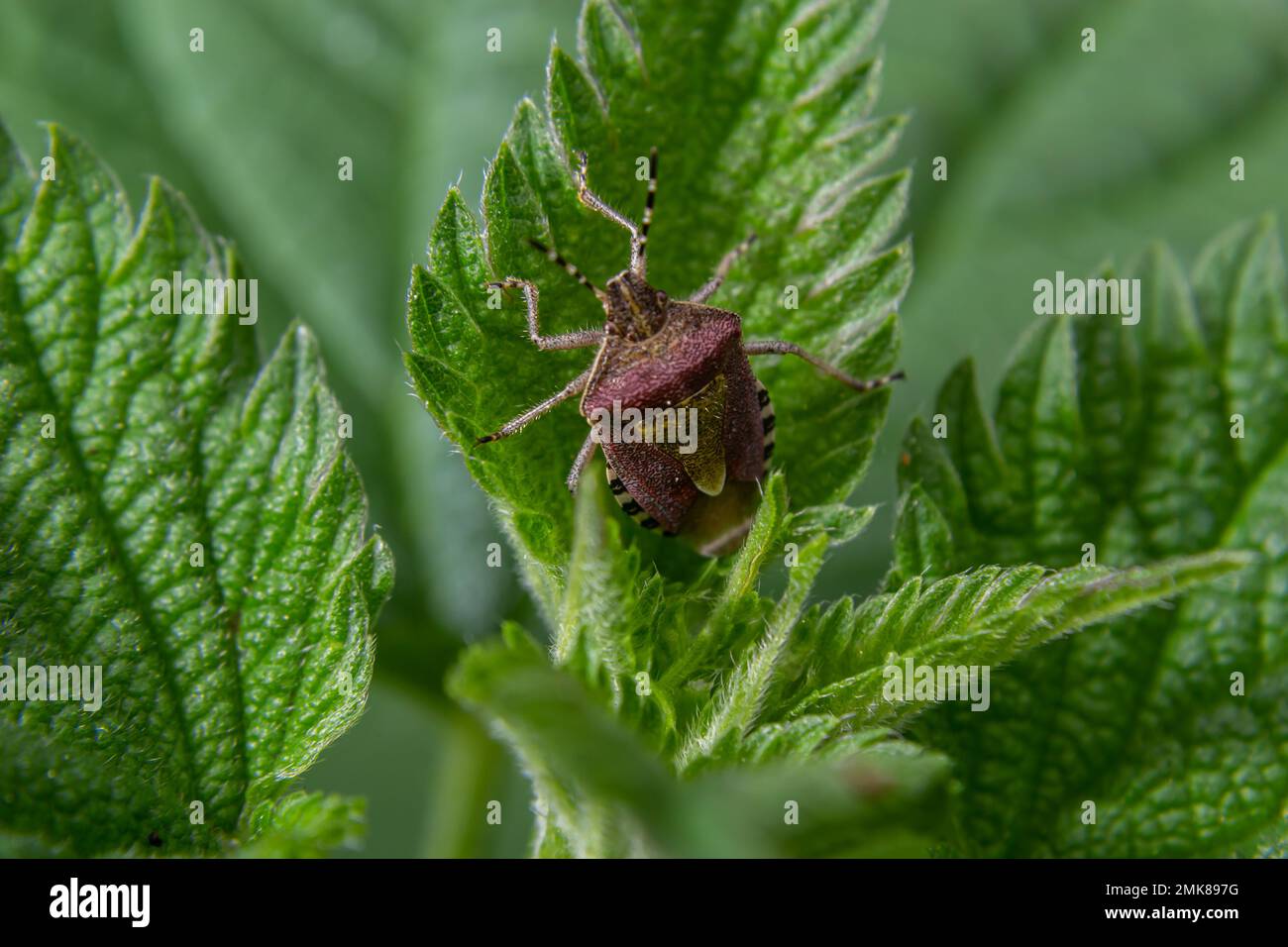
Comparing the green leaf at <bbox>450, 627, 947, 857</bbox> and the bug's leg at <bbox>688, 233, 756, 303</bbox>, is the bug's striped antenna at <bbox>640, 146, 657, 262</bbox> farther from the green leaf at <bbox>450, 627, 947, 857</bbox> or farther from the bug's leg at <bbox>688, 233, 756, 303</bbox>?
the green leaf at <bbox>450, 627, 947, 857</bbox>

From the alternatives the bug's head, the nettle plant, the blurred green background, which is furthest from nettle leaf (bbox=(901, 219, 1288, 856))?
the blurred green background

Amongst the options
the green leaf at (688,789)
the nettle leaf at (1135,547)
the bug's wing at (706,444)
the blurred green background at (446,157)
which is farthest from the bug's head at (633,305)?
the blurred green background at (446,157)

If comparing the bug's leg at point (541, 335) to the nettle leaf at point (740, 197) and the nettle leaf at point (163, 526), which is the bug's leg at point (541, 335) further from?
the nettle leaf at point (163, 526)

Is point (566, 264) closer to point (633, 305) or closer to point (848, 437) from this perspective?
point (633, 305)

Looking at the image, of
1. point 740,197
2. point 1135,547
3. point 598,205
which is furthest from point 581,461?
point 1135,547
